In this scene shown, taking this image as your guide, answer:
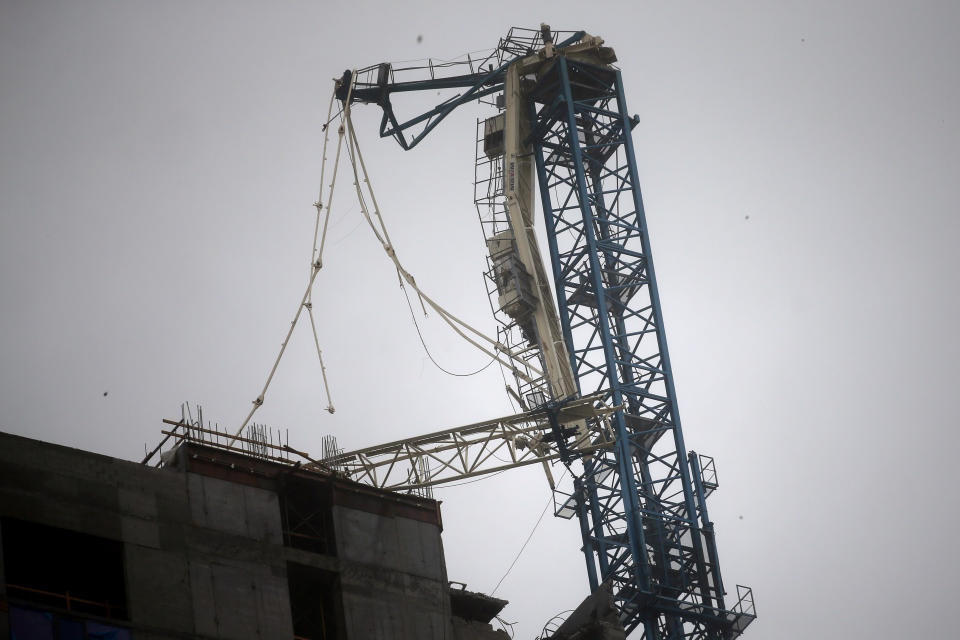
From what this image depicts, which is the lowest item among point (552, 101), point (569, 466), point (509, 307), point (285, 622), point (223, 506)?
point (285, 622)

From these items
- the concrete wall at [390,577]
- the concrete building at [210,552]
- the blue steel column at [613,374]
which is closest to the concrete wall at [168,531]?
the concrete building at [210,552]

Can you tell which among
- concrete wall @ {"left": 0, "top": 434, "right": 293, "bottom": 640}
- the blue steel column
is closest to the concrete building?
concrete wall @ {"left": 0, "top": 434, "right": 293, "bottom": 640}

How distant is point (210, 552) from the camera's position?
48156mm

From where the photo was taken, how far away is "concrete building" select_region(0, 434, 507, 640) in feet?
150

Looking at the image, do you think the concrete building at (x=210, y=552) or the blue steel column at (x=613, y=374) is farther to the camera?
the blue steel column at (x=613, y=374)

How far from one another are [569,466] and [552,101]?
16.4m

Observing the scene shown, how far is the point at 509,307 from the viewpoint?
6400 centimetres

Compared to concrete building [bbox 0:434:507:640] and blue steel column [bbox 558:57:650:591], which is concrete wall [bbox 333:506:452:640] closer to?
concrete building [bbox 0:434:507:640]

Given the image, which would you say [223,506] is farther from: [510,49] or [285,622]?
[510,49]

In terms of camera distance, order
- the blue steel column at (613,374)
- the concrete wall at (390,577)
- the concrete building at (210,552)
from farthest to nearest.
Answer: the blue steel column at (613,374), the concrete wall at (390,577), the concrete building at (210,552)

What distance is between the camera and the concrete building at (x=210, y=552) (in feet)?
150

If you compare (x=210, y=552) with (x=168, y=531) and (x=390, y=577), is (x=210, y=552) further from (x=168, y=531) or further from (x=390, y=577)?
(x=390, y=577)

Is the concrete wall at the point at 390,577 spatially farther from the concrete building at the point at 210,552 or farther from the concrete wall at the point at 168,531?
the concrete wall at the point at 168,531

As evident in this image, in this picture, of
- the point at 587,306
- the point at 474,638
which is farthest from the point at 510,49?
the point at 474,638
